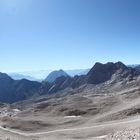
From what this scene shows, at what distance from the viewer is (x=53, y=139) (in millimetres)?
50344

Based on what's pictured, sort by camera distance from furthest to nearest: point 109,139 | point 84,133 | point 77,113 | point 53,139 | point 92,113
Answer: point 77,113, point 92,113, point 84,133, point 53,139, point 109,139

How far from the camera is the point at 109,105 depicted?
403 ft

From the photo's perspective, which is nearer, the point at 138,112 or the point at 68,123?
the point at 138,112

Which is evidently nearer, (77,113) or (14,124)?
(14,124)

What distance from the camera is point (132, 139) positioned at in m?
34.5

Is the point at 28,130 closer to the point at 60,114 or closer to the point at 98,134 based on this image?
the point at 98,134

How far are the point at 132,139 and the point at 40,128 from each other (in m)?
47.0

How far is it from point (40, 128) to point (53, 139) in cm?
2857

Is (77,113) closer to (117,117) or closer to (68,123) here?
(68,123)

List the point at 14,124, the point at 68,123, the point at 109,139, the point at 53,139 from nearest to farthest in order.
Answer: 1. the point at 109,139
2. the point at 53,139
3. the point at 14,124
4. the point at 68,123

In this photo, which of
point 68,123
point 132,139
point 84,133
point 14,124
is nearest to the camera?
point 132,139

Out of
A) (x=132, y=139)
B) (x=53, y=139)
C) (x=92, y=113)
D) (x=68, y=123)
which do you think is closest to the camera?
(x=132, y=139)

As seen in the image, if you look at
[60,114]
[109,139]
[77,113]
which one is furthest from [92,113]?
[109,139]

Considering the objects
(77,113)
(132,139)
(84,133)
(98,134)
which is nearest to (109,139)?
(132,139)
